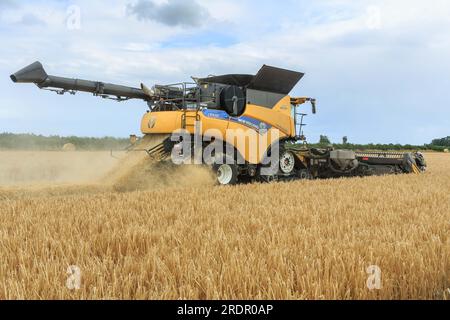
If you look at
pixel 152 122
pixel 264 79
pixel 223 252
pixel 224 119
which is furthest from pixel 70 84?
pixel 223 252

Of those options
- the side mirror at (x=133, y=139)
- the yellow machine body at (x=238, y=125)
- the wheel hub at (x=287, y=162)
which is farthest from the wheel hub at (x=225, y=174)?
the side mirror at (x=133, y=139)

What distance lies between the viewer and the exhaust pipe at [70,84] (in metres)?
8.63

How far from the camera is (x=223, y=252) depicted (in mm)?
3244

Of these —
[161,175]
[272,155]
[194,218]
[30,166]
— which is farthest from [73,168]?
[194,218]

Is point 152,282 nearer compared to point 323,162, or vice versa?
point 152,282

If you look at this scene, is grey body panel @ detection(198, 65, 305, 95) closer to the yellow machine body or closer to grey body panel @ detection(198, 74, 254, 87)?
grey body panel @ detection(198, 74, 254, 87)

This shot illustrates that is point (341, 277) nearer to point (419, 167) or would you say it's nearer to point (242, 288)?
point (242, 288)

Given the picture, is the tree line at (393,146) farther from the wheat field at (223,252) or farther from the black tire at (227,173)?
the wheat field at (223,252)

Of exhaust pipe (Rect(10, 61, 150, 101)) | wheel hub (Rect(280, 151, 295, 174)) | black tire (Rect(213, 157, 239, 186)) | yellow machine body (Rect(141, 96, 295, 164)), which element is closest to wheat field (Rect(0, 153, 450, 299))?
exhaust pipe (Rect(10, 61, 150, 101))

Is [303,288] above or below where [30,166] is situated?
below

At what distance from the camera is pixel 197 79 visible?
11398 mm

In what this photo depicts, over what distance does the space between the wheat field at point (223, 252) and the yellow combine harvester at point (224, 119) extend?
148 inches

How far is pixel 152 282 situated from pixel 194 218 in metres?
2.34

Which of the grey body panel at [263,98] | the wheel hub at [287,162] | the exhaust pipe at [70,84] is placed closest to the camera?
the exhaust pipe at [70,84]
